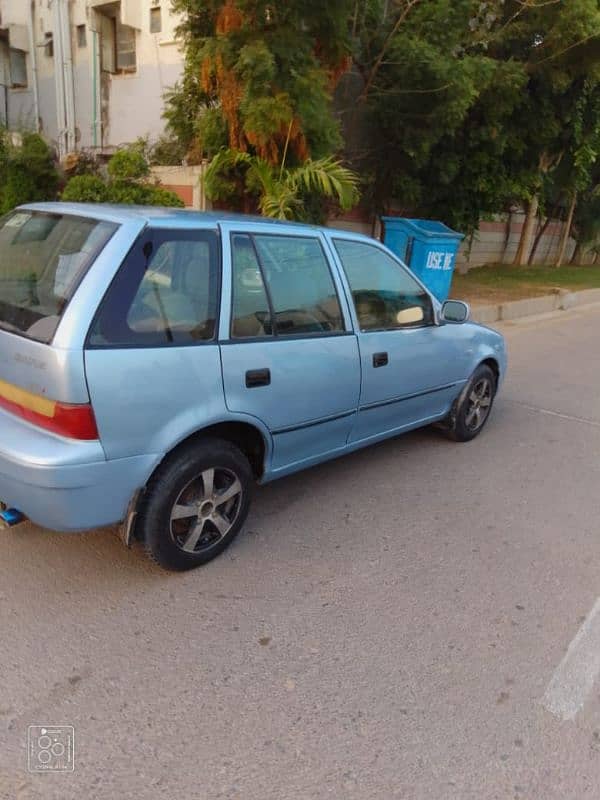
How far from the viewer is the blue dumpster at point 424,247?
376 inches

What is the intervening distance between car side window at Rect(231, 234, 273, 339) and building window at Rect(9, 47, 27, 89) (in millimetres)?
18473

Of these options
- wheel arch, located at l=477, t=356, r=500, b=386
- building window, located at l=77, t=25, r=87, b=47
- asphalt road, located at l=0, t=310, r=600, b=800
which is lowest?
asphalt road, located at l=0, t=310, r=600, b=800

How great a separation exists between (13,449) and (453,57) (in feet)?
31.5

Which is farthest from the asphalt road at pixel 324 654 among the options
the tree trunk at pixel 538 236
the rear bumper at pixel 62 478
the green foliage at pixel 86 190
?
the tree trunk at pixel 538 236

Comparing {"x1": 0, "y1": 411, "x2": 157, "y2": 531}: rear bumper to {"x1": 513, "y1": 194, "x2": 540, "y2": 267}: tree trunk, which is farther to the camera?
{"x1": 513, "y1": 194, "x2": 540, "y2": 267}: tree trunk

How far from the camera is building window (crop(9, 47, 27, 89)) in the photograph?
17.4 metres

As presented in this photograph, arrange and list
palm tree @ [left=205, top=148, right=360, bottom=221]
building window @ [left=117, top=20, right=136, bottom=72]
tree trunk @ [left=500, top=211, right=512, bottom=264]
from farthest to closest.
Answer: tree trunk @ [left=500, top=211, right=512, bottom=264] → building window @ [left=117, top=20, right=136, bottom=72] → palm tree @ [left=205, top=148, right=360, bottom=221]

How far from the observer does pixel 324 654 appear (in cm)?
252

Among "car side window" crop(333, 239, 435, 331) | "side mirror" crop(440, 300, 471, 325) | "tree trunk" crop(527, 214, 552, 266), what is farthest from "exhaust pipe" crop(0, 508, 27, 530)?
"tree trunk" crop(527, 214, 552, 266)

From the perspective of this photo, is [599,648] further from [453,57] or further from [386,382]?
[453,57]

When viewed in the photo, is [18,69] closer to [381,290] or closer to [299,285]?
[381,290]

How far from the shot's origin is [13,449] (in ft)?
8.04

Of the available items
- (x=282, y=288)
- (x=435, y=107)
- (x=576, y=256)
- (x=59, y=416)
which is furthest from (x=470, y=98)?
(x=576, y=256)

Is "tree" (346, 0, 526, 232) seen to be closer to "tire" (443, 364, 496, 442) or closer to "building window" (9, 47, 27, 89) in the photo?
"tire" (443, 364, 496, 442)
